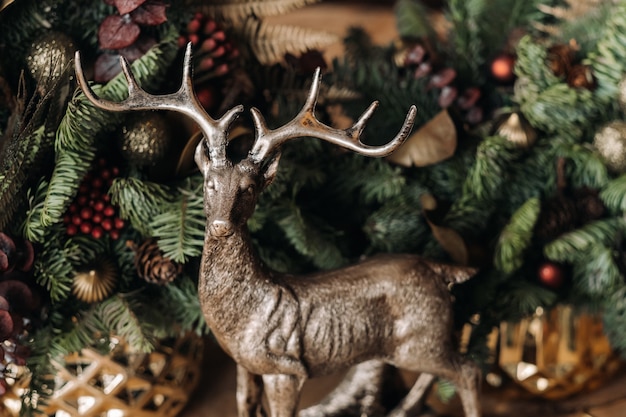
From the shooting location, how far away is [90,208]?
2.17 ft

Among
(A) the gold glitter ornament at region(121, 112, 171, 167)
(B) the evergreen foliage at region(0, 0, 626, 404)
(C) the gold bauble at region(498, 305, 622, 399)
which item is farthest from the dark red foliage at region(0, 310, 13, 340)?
(C) the gold bauble at region(498, 305, 622, 399)

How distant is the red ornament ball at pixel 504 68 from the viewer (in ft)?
2.59

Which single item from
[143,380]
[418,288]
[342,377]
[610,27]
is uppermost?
[610,27]

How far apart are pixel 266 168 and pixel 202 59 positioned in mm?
163

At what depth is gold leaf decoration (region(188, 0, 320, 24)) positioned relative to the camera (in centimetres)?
74

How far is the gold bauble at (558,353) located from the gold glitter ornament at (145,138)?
1.46 feet

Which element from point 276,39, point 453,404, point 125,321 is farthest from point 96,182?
point 453,404

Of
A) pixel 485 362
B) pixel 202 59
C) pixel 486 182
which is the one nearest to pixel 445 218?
pixel 486 182

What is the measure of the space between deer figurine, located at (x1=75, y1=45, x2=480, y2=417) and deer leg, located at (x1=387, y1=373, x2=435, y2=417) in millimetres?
74

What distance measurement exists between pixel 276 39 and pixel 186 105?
216 mm

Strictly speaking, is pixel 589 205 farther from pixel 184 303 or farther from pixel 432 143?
pixel 184 303

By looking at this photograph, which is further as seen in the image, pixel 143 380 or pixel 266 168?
pixel 143 380

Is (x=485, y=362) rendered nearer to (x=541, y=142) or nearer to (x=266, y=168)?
(x=541, y=142)

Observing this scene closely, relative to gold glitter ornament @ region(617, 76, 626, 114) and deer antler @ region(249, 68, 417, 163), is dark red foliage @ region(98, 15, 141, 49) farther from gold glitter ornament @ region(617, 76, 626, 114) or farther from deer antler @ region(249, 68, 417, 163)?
gold glitter ornament @ region(617, 76, 626, 114)
